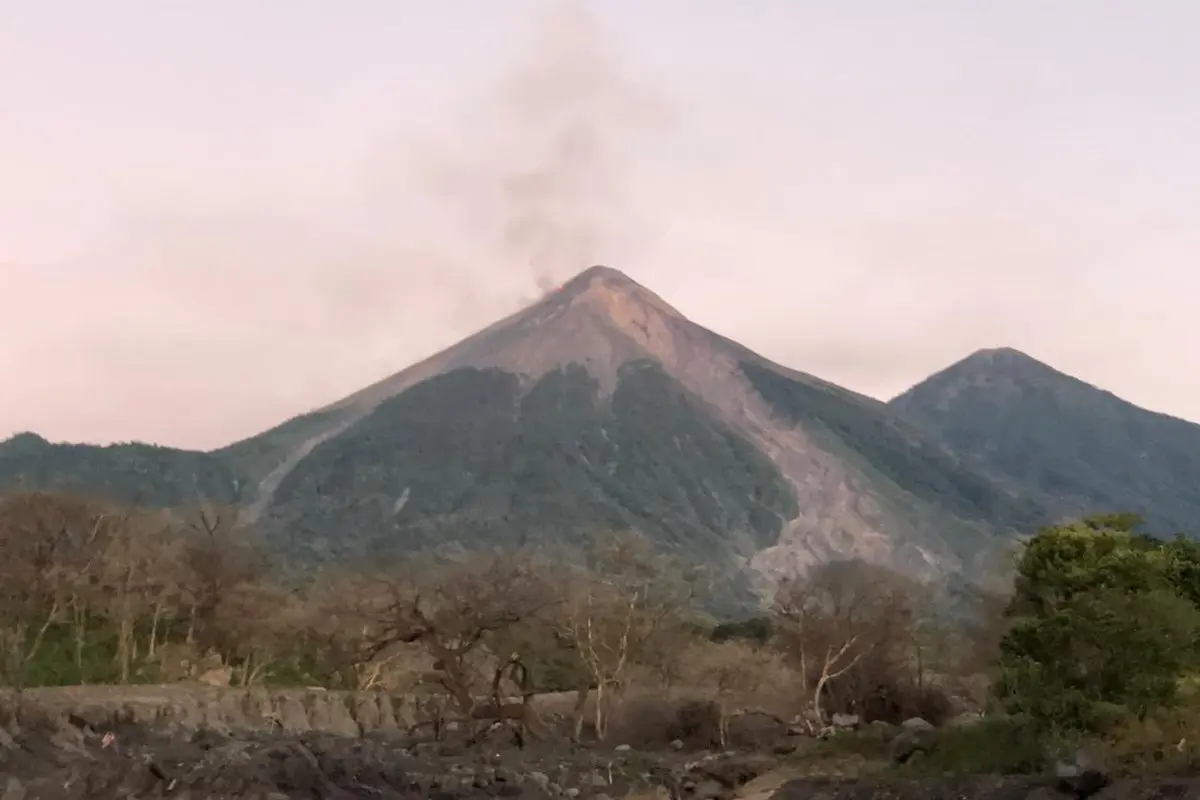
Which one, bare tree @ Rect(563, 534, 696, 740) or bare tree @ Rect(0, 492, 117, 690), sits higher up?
bare tree @ Rect(0, 492, 117, 690)

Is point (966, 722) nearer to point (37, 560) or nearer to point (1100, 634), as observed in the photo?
point (1100, 634)

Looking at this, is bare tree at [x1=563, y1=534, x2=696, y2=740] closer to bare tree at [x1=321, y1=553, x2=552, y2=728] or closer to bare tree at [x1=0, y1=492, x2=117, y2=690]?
bare tree at [x1=321, y1=553, x2=552, y2=728]

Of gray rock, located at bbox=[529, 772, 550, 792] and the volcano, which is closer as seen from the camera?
gray rock, located at bbox=[529, 772, 550, 792]

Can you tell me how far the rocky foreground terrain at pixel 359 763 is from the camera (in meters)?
16.3

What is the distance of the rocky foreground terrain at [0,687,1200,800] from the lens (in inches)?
643

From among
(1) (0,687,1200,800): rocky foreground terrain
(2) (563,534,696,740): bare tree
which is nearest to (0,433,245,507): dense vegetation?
(2) (563,534,696,740): bare tree

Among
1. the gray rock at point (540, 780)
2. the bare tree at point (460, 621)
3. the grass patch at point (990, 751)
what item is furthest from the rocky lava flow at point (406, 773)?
the grass patch at point (990, 751)

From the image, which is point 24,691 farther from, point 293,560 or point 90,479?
point 90,479

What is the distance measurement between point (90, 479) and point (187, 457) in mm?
33952

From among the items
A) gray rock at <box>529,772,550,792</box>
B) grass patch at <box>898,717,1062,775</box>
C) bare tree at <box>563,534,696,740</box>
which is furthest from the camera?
bare tree at <box>563,534,696,740</box>

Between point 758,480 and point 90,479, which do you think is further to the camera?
point 758,480

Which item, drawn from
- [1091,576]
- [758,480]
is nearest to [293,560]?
[758,480]

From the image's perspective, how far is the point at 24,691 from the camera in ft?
103

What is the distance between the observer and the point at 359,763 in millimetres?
18969
